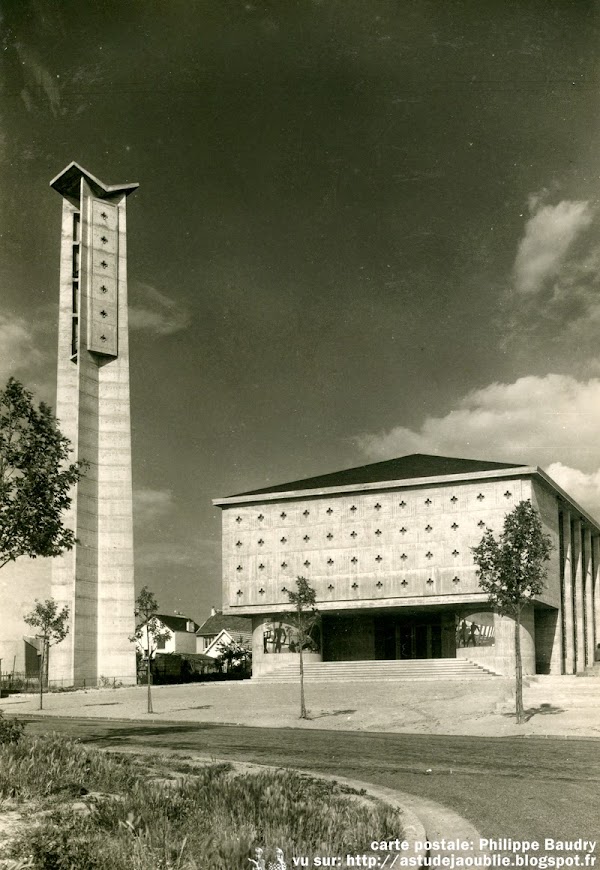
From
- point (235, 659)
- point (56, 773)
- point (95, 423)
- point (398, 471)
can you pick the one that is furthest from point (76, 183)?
point (56, 773)

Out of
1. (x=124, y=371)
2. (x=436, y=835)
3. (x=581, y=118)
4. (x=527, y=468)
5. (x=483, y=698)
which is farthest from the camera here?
(x=124, y=371)

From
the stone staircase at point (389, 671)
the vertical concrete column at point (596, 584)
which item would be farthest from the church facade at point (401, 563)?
the vertical concrete column at point (596, 584)

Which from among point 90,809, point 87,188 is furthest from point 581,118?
point 87,188

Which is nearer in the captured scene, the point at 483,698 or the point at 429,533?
the point at 483,698

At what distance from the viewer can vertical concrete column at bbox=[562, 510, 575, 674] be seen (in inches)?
2154

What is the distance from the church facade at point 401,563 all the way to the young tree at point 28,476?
34.9m

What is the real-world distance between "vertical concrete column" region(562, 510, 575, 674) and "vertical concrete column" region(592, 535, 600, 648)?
9708 mm

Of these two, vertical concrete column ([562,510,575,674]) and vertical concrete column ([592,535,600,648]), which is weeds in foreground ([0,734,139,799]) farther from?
vertical concrete column ([592,535,600,648])

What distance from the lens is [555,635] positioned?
53531 millimetres

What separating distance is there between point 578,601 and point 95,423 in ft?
117

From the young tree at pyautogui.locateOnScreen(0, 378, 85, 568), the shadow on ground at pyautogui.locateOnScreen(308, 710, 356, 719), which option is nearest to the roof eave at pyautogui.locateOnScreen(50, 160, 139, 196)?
the shadow on ground at pyautogui.locateOnScreen(308, 710, 356, 719)

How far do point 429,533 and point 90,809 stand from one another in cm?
4348

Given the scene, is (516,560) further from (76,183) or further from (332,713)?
(76,183)

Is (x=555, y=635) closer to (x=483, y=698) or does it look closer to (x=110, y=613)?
(x=483, y=698)
